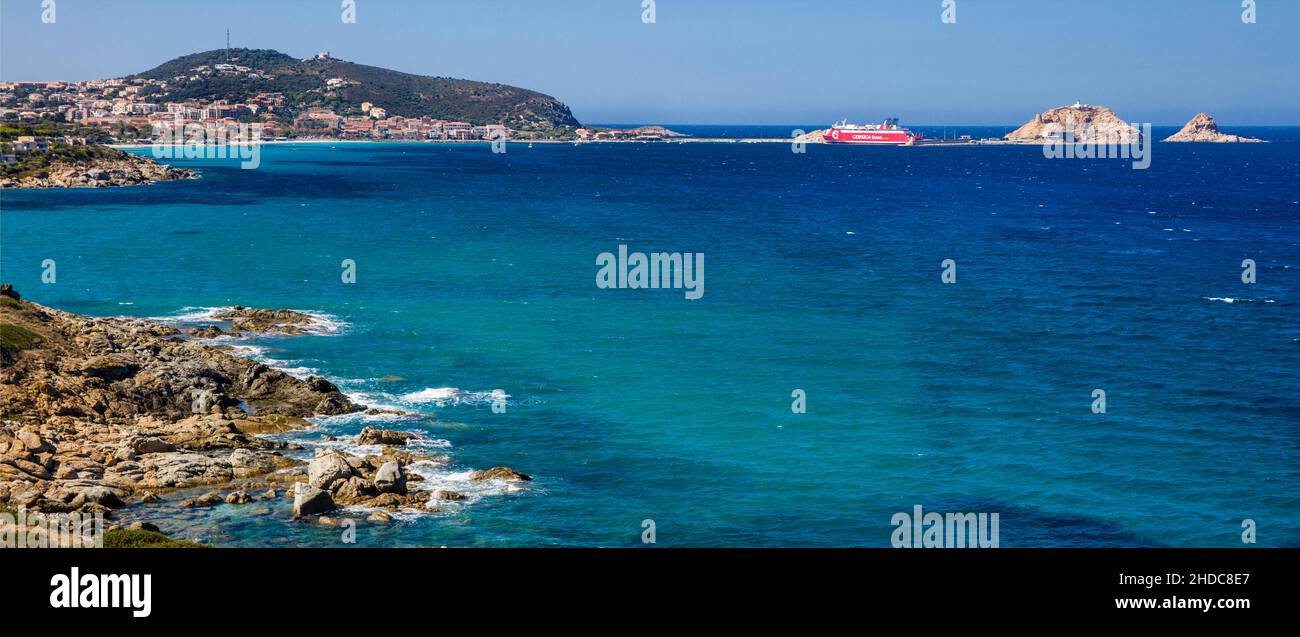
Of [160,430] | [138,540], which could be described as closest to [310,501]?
[138,540]

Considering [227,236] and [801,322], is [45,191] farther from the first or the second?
[801,322]

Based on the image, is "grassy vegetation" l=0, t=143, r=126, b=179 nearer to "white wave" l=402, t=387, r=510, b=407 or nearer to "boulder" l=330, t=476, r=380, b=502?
"white wave" l=402, t=387, r=510, b=407

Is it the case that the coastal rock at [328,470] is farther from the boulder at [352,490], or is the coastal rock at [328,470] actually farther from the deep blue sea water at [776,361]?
the deep blue sea water at [776,361]

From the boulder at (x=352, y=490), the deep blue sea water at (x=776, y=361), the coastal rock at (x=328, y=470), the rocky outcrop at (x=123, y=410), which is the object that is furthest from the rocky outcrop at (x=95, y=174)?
the boulder at (x=352, y=490)

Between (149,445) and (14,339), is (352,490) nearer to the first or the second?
(149,445)

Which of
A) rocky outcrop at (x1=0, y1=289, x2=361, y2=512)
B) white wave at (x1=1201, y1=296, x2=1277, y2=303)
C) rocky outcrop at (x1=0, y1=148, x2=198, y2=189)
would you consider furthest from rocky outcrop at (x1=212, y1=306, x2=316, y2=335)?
rocky outcrop at (x1=0, y1=148, x2=198, y2=189)
